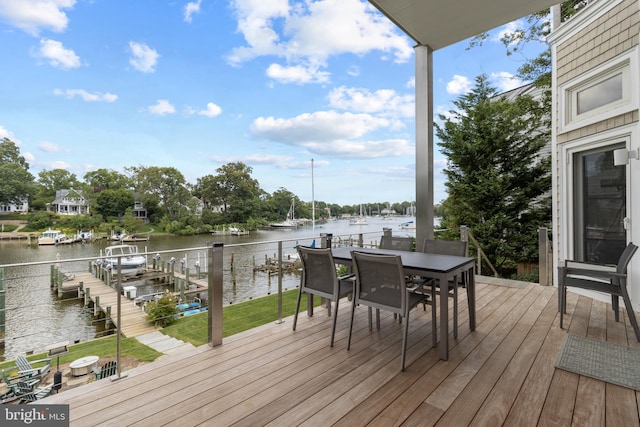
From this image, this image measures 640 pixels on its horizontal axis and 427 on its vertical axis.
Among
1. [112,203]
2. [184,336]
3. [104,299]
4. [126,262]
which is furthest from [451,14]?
[112,203]

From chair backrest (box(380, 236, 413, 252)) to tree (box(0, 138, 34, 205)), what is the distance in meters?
32.4

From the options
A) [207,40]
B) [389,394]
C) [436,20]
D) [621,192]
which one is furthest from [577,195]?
[207,40]

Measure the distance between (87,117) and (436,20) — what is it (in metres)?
36.4

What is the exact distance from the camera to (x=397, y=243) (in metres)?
3.63

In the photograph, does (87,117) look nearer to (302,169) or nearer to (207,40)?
(207,40)

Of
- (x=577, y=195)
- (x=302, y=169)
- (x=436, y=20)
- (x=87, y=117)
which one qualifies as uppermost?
(x=87, y=117)

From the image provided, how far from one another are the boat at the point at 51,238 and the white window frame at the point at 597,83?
95.7 feet

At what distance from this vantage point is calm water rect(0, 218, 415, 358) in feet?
25.1

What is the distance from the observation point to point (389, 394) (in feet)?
5.73

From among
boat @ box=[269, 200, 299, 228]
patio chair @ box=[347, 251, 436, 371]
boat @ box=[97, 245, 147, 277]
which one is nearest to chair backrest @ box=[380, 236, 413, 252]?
patio chair @ box=[347, 251, 436, 371]

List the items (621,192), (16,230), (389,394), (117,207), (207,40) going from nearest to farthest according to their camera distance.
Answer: (389,394)
(621,192)
(207,40)
(16,230)
(117,207)

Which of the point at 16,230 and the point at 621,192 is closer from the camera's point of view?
the point at 621,192

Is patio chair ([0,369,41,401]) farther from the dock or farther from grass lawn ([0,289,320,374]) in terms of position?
the dock

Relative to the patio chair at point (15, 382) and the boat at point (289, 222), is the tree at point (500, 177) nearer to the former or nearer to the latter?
the patio chair at point (15, 382)
